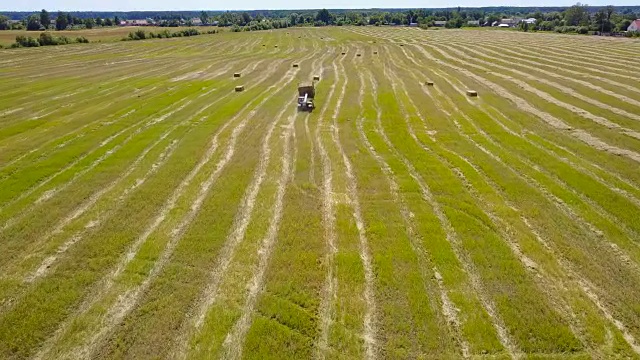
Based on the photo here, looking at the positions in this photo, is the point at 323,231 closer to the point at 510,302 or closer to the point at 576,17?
the point at 510,302

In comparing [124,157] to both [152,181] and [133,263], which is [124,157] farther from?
[133,263]

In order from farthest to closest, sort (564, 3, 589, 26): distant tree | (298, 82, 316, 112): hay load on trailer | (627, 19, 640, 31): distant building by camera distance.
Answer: (564, 3, 589, 26): distant tree, (627, 19, 640, 31): distant building, (298, 82, 316, 112): hay load on trailer

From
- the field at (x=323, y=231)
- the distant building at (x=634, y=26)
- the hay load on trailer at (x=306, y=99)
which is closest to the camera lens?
the field at (x=323, y=231)

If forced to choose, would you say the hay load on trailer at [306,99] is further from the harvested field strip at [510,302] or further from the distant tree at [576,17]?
the distant tree at [576,17]

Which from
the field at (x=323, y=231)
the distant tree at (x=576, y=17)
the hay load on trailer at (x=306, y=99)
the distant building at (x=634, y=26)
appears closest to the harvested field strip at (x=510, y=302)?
the field at (x=323, y=231)

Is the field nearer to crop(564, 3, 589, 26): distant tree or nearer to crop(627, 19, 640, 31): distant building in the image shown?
crop(627, 19, 640, 31): distant building

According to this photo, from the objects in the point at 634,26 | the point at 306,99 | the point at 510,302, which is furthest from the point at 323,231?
the point at 634,26

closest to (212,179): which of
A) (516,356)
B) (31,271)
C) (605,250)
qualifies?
(31,271)

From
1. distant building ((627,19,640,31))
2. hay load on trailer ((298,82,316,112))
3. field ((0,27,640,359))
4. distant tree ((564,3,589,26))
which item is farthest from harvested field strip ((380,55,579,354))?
distant tree ((564,3,589,26))
